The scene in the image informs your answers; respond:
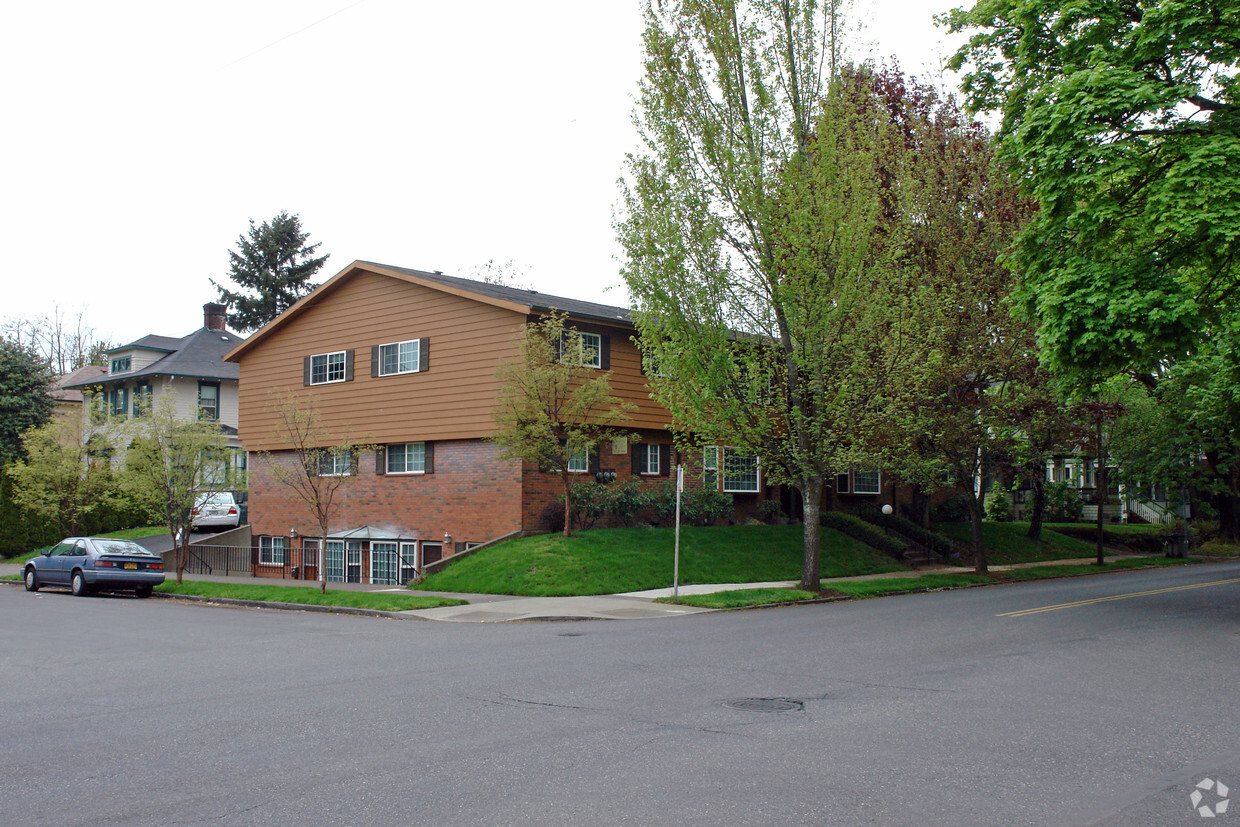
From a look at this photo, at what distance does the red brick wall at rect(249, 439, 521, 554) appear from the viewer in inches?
1006

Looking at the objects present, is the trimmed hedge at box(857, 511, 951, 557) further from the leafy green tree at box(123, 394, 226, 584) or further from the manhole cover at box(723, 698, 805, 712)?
the manhole cover at box(723, 698, 805, 712)

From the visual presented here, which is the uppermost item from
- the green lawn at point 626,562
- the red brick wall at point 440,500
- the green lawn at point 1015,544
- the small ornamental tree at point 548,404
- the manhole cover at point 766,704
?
the small ornamental tree at point 548,404

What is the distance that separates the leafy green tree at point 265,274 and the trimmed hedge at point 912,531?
42.1 m

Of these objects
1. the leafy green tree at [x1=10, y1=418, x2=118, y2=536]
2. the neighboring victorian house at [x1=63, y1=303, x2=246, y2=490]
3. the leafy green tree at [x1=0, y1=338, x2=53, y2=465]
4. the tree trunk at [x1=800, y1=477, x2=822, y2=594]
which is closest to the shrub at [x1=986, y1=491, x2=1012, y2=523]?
the tree trunk at [x1=800, y1=477, x2=822, y2=594]

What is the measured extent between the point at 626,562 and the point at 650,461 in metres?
6.06

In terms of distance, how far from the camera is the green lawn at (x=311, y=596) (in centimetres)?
1966

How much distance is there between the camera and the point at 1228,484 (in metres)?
40.7

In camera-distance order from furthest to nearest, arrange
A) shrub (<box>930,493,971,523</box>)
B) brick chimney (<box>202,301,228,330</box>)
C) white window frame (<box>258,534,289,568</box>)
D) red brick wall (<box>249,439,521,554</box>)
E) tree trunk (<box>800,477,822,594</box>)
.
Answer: brick chimney (<box>202,301,228,330</box>), shrub (<box>930,493,971,523</box>), white window frame (<box>258,534,289,568</box>), red brick wall (<box>249,439,521,554</box>), tree trunk (<box>800,477,822,594</box>)

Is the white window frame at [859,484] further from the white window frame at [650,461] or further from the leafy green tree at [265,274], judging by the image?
the leafy green tree at [265,274]

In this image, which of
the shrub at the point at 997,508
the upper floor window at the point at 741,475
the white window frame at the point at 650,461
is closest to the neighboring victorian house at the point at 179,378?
the white window frame at the point at 650,461

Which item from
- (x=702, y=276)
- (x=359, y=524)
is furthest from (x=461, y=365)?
(x=702, y=276)

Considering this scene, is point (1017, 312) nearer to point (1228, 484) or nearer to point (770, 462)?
point (770, 462)

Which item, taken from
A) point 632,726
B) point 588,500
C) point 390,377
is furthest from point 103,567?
point 632,726

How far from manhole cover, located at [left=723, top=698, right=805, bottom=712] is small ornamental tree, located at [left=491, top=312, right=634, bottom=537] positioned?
14084 mm
